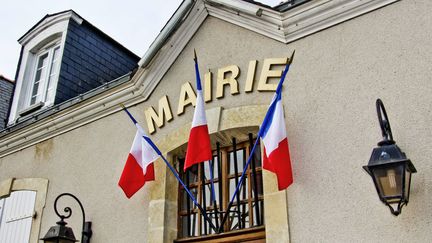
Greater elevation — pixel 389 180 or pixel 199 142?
pixel 199 142

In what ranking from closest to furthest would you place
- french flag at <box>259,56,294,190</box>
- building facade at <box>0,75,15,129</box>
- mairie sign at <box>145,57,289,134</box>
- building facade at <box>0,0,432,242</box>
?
building facade at <box>0,0,432,242</box>
french flag at <box>259,56,294,190</box>
mairie sign at <box>145,57,289,134</box>
building facade at <box>0,75,15,129</box>

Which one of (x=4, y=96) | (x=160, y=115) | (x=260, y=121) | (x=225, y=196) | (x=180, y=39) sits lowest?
(x=225, y=196)

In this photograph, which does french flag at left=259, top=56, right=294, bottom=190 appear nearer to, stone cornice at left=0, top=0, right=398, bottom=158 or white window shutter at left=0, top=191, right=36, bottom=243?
stone cornice at left=0, top=0, right=398, bottom=158

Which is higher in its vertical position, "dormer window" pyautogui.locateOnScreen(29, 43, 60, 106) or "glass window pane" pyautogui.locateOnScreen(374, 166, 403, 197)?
"dormer window" pyautogui.locateOnScreen(29, 43, 60, 106)

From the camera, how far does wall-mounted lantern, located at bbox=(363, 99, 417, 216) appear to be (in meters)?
3.08

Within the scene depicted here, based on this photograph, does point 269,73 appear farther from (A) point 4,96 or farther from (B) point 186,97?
(A) point 4,96

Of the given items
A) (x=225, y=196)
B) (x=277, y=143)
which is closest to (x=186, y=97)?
(x=225, y=196)

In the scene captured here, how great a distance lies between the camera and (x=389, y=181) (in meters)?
3.12

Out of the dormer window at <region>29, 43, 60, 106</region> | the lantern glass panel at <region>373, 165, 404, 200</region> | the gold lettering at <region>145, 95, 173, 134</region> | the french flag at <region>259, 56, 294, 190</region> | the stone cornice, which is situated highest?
the dormer window at <region>29, 43, 60, 106</region>

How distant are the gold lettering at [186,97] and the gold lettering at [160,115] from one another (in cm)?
15

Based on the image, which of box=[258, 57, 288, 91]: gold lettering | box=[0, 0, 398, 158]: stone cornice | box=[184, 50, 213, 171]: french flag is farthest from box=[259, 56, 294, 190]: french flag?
box=[0, 0, 398, 158]: stone cornice

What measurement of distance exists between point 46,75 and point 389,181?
18.5ft

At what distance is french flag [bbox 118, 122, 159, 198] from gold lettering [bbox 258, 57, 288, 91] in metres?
1.29

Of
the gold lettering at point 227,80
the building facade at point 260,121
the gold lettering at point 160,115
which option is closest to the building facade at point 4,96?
the building facade at point 260,121
